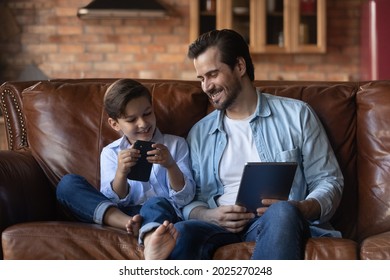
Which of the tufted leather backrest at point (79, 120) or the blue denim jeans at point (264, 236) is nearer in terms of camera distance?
the blue denim jeans at point (264, 236)

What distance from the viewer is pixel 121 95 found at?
237 cm

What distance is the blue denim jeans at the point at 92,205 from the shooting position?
85.6 inches

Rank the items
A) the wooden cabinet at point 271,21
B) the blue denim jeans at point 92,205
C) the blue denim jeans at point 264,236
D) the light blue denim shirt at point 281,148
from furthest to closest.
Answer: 1. the wooden cabinet at point 271,21
2. the light blue denim shirt at point 281,148
3. the blue denim jeans at point 92,205
4. the blue denim jeans at point 264,236

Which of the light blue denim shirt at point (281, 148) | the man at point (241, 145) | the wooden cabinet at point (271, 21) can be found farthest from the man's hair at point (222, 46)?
the wooden cabinet at point (271, 21)

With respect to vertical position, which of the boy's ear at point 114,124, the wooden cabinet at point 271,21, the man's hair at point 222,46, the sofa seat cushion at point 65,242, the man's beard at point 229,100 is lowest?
the sofa seat cushion at point 65,242

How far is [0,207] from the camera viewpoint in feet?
7.27

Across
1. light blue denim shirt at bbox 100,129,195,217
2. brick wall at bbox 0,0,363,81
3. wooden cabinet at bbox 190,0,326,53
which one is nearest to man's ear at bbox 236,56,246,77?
light blue denim shirt at bbox 100,129,195,217

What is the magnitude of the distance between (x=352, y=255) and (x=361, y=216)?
0.56 metres

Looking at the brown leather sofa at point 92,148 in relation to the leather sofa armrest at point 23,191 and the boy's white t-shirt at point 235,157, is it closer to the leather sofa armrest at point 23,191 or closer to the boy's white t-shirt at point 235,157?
the leather sofa armrest at point 23,191

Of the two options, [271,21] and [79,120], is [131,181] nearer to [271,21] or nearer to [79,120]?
[79,120]

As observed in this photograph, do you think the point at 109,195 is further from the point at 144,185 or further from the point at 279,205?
the point at 279,205

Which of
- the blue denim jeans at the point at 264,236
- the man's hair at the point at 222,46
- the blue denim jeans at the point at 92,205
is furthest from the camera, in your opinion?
the man's hair at the point at 222,46

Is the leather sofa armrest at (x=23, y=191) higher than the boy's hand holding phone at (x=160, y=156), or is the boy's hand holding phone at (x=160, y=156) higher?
the boy's hand holding phone at (x=160, y=156)

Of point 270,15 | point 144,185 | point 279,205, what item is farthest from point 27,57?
point 279,205
